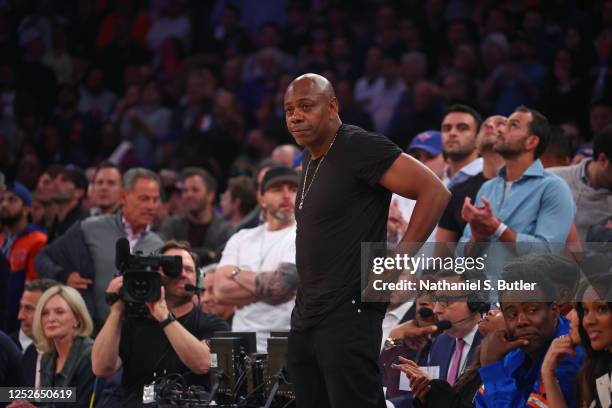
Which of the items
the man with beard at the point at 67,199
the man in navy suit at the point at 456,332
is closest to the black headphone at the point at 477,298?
the man in navy suit at the point at 456,332

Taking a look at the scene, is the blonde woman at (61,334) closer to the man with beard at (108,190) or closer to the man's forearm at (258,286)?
the man's forearm at (258,286)

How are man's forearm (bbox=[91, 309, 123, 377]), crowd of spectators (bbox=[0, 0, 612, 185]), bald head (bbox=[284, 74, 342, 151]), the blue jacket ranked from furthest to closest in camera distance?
crowd of spectators (bbox=[0, 0, 612, 185]) < man's forearm (bbox=[91, 309, 123, 377]) < the blue jacket < bald head (bbox=[284, 74, 342, 151])

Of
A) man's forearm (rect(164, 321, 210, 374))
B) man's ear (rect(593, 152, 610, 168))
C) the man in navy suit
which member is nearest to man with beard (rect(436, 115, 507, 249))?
man's ear (rect(593, 152, 610, 168))

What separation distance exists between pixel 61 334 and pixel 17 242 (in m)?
2.32

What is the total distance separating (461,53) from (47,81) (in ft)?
18.0

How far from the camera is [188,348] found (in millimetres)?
5441

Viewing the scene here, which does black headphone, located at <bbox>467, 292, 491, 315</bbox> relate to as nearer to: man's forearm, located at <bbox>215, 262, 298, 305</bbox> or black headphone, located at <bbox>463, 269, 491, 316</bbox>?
black headphone, located at <bbox>463, 269, 491, 316</bbox>

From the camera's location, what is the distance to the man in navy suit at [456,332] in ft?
16.1

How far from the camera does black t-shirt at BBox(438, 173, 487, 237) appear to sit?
21.1 feet

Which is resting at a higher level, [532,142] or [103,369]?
[532,142]

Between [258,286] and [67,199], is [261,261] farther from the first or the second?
[67,199]

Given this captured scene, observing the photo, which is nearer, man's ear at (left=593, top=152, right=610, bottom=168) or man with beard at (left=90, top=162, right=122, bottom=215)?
man's ear at (left=593, top=152, right=610, bottom=168)

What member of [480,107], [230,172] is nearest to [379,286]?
[480,107]

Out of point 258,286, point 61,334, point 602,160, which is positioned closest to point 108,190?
point 61,334
